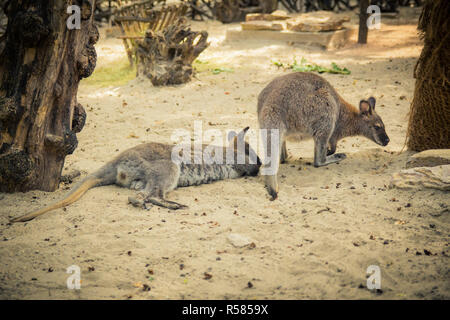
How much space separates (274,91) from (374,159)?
60.1 inches

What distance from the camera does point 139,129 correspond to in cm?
645

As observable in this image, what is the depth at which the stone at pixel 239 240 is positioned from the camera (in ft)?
11.2

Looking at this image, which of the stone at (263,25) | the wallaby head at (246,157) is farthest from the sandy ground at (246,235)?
the stone at (263,25)

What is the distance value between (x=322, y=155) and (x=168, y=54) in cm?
462

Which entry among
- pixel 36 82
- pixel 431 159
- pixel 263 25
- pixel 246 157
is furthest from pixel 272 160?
Answer: pixel 263 25

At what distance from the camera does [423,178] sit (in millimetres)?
4090

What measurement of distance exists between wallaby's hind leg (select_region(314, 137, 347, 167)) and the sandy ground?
9 cm

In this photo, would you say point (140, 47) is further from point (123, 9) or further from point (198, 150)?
point (198, 150)

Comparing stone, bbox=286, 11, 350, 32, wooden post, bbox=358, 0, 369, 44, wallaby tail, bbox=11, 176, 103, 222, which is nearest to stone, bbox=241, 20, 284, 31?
stone, bbox=286, 11, 350, 32

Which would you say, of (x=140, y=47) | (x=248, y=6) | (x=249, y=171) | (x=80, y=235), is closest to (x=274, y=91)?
(x=249, y=171)

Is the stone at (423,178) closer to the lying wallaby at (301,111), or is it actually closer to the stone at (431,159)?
the stone at (431,159)

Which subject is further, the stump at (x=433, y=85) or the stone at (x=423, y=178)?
the stump at (x=433, y=85)

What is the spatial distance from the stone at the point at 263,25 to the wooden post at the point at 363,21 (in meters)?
2.02

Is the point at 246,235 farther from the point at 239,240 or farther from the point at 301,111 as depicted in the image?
the point at 301,111
